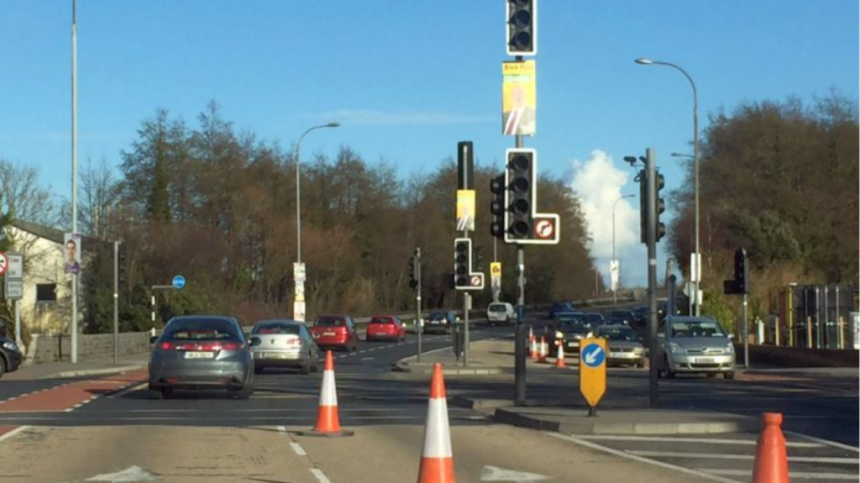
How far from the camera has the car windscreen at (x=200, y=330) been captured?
24047 millimetres

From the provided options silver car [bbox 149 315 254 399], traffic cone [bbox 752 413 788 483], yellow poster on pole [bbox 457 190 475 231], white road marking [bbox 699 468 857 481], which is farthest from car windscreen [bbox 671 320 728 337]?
traffic cone [bbox 752 413 788 483]

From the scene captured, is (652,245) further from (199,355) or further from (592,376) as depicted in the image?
(199,355)

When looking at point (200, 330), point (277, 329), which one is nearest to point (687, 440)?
point (200, 330)

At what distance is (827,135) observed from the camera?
68312 millimetres

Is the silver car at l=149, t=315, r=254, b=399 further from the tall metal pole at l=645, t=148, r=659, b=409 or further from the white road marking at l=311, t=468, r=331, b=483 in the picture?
the white road marking at l=311, t=468, r=331, b=483

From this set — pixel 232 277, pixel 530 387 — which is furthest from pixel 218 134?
pixel 530 387

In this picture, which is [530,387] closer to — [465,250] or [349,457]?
[465,250]

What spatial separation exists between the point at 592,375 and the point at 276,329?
16925 mm

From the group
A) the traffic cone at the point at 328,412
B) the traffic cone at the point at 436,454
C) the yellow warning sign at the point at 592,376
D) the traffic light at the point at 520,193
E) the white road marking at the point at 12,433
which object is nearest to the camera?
the traffic cone at the point at 436,454

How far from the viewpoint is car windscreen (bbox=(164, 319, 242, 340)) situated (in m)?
24.0

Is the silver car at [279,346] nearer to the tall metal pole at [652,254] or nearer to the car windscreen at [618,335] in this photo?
the car windscreen at [618,335]

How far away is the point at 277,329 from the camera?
34.8 meters

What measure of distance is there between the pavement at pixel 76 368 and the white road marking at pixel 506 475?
23.0 meters

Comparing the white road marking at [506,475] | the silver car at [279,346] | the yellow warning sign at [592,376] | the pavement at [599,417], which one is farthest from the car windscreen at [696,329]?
the white road marking at [506,475]
